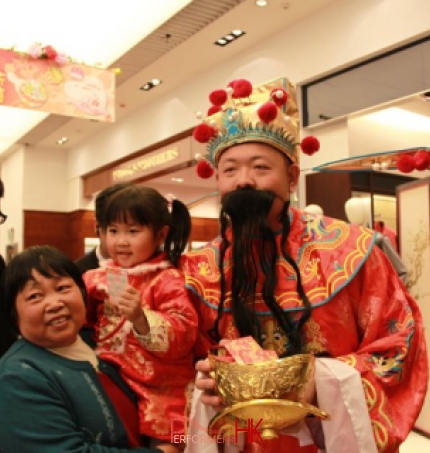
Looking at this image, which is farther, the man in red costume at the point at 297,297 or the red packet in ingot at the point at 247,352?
the man in red costume at the point at 297,297

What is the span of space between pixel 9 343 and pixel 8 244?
10667 millimetres

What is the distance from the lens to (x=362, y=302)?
1.49 m

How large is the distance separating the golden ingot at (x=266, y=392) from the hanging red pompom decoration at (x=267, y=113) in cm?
→ 70

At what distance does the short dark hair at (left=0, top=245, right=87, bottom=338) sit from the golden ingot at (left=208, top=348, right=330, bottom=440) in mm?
556

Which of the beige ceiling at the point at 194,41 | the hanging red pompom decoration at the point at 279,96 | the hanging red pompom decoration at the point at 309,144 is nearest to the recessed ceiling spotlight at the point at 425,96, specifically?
the beige ceiling at the point at 194,41

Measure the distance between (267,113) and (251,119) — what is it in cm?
5

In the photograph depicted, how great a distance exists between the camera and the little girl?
1382 millimetres

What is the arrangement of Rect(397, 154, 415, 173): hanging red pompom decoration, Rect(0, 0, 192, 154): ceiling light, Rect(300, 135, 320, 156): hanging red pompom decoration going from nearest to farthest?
Rect(300, 135, 320, 156): hanging red pompom decoration, Rect(397, 154, 415, 173): hanging red pompom decoration, Rect(0, 0, 192, 154): ceiling light

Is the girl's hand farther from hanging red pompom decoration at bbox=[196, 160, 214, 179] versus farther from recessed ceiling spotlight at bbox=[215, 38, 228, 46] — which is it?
recessed ceiling spotlight at bbox=[215, 38, 228, 46]

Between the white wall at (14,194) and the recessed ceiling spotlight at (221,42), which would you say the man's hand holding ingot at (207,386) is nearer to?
the recessed ceiling spotlight at (221,42)

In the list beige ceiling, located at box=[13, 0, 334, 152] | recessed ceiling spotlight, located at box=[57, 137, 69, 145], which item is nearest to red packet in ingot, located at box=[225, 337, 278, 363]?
beige ceiling, located at box=[13, 0, 334, 152]

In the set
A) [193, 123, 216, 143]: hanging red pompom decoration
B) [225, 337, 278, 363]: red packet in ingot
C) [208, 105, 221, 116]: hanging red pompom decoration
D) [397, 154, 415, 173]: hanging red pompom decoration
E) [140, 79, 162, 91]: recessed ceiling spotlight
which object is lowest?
[225, 337, 278, 363]: red packet in ingot

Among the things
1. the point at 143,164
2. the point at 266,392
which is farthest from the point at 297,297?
the point at 143,164

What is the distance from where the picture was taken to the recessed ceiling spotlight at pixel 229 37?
18.8ft
